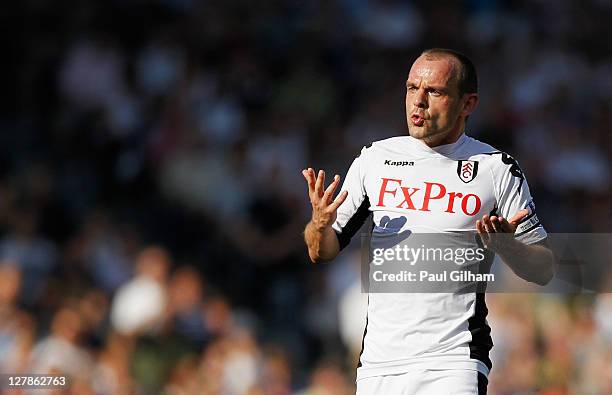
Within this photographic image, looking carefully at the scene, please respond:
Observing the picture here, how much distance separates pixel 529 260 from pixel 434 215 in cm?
48

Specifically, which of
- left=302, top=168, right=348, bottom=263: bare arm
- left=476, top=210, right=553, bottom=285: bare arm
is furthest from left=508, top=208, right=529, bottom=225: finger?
left=302, top=168, right=348, bottom=263: bare arm

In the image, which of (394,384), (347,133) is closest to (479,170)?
(394,384)

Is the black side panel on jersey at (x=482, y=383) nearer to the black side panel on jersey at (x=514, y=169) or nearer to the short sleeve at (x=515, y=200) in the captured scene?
the short sleeve at (x=515, y=200)

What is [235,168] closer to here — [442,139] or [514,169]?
[442,139]

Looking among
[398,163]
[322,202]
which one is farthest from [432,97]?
[322,202]

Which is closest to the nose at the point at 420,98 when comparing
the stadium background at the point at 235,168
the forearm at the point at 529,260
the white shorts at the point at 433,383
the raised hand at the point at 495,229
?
the raised hand at the point at 495,229

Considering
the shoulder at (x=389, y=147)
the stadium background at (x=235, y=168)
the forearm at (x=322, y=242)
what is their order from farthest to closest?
the stadium background at (x=235, y=168) < the shoulder at (x=389, y=147) < the forearm at (x=322, y=242)

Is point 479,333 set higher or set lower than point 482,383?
higher

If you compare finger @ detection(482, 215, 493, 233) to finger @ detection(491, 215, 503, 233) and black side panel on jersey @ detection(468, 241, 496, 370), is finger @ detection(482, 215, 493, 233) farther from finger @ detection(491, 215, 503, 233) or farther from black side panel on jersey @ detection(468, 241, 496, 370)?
black side panel on jersey @ detection(468, 241, 496, 370)

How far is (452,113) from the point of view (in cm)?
538

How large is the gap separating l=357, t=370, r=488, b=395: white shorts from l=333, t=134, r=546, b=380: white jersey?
30 mm

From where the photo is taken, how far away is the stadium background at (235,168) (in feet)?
30.5

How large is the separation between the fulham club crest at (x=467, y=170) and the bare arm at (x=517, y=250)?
0.34 meters

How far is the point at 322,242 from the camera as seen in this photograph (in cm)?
531
